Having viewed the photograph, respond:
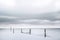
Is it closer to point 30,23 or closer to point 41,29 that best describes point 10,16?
point 30,23

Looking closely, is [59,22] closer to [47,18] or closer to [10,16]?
[47,18]

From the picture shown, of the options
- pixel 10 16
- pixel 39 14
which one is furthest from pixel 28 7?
pixel 10 16

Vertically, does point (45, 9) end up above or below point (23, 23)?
above

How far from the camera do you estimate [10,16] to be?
973mm

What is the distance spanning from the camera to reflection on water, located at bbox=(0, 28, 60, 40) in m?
0.98

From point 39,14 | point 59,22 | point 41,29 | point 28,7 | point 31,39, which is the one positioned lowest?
point 31,39

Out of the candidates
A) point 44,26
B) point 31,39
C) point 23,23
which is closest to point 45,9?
point 44,26

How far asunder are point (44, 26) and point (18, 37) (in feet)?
1.42

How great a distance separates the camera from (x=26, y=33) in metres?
1.00

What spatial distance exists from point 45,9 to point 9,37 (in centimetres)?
70

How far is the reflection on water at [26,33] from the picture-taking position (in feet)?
3.22

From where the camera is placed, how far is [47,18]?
99 cm

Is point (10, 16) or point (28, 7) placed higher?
point (28, 7)

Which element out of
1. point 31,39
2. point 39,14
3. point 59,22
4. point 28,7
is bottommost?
point 31,39
